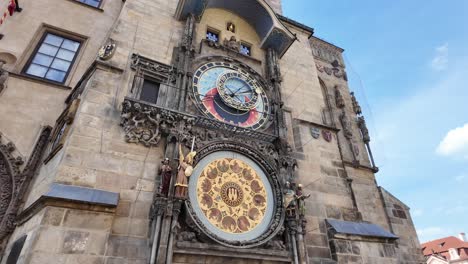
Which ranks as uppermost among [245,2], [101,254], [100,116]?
[245,2]

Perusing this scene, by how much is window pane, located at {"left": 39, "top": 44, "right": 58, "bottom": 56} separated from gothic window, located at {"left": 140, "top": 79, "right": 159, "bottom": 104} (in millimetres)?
3441

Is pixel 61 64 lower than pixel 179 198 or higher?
higher

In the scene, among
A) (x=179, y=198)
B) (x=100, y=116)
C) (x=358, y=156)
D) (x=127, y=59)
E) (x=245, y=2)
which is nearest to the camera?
(x=179, y=198)

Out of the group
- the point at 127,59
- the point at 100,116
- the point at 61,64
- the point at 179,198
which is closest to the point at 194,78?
the point at 127,59

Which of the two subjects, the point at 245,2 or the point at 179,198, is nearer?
the point at 179,198

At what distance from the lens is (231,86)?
708 cm

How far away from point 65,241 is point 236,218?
2900 mm

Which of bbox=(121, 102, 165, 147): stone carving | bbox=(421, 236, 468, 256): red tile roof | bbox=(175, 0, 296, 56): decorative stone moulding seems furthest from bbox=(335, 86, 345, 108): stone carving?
bbox=(421, 236, 468, 256): red tile roof

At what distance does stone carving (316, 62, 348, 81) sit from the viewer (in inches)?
533

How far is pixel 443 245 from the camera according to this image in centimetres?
3641

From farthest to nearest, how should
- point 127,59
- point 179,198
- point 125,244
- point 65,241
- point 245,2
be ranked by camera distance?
point 245,2, point 127,59, point 179,198, point 125,244, point 65,241

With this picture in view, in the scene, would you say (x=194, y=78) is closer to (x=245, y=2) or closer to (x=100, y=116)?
(x=100, y=116)

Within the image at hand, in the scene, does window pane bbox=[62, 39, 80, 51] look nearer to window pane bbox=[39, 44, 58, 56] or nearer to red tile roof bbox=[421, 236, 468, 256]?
window pane bbox=[39, 44, 58, 56]

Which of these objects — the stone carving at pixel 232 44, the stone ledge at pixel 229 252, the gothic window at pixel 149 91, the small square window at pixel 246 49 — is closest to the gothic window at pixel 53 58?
the gothic window at pixel 149 91
